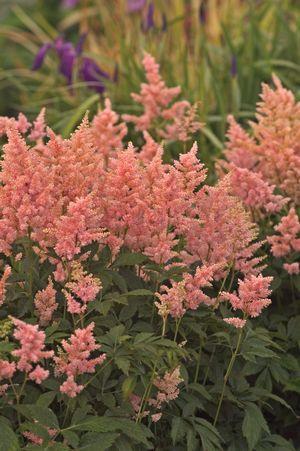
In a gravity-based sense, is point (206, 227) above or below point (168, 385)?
above

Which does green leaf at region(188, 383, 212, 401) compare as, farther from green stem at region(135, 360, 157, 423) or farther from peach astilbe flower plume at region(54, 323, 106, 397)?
peach astilbe flower plume at region(54, 323, 106, 397)

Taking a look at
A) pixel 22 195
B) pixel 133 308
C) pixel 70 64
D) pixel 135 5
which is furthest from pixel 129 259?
pixel 135 5

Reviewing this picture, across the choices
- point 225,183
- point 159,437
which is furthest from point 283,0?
point 159,437

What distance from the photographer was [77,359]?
8.92 ft

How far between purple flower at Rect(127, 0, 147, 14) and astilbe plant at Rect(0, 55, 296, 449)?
424cm

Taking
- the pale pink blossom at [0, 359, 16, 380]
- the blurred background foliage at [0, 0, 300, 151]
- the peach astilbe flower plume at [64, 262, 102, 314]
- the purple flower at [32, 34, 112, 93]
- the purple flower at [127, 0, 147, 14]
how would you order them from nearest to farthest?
the pale pink blossom at [0, 359, 16, 380], the peach astilbe flower plume at [64, 262, 102, 314], the purple flower at [32, 34, 112, 93], the blurred background foliage at [0, 0, 300, 151], the purple flower at [127, 0, 147, 14]

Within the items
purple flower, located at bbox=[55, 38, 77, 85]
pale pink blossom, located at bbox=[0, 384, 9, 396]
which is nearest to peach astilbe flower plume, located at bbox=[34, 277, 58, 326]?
pale pink blossom, located at bbox=[0, 384, 9, 396]

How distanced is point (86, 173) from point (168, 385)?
0.90 metres

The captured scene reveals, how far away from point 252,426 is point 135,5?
16.9 ft

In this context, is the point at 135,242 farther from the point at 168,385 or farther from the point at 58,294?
the point at 168,385

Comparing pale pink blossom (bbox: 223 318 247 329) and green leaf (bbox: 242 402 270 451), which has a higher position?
pale pink blossom (bbox: 223 318 247 329)

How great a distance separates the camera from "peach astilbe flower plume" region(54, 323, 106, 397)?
268 centimetres

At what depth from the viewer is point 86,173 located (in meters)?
3.36

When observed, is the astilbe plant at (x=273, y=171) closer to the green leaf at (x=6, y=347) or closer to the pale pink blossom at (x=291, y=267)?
the pale pink blossom at (x=291, y=267)
